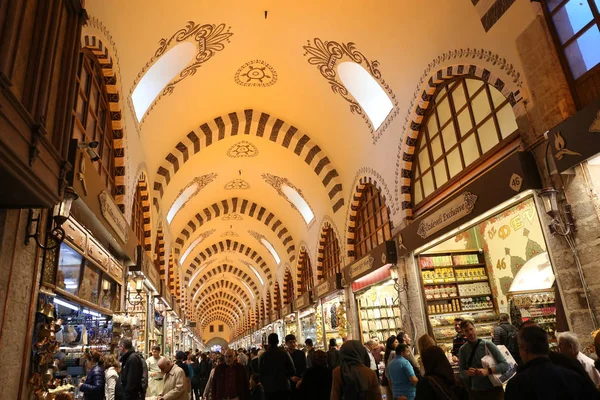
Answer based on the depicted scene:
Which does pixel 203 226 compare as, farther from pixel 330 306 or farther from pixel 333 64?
pixel 333 64

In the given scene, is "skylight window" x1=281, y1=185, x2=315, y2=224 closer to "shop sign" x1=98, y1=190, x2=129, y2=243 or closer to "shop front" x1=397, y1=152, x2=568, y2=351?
"shop front" x1=397, y1=152, x2=568, y2=351

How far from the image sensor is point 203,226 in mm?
16359

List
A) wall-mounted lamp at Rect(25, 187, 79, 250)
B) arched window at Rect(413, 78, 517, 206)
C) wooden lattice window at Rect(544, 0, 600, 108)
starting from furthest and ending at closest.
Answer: arched window at Rect(413, 78, 517, 206) → wooden lattice window at Rect(544, 0, 600, 108) → wall-mounted lamp at Rect(25, 187, 79, 250)

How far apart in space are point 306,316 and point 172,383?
33.5ft

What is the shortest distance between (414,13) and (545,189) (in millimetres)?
3112

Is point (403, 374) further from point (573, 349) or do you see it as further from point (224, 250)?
point (224, 250)

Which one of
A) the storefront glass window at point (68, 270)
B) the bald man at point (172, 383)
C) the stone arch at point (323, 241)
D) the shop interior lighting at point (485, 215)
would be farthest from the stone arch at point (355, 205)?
the storefront glass window at point (68, 270)

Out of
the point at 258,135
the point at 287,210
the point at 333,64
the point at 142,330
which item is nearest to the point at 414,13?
the point at 333,64

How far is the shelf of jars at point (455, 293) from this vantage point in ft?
21.8

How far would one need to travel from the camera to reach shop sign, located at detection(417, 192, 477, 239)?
4.99 m

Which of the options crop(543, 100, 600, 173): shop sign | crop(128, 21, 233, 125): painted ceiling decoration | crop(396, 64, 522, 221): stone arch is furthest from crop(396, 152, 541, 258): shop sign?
crop(128, 21, 233, 125): painted ceiling decoration

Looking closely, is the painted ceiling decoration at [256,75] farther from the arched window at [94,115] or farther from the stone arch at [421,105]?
the arched window at [94,115]

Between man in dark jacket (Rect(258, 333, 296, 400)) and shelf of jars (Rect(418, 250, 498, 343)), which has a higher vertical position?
shelf of jars (Rect(418, 250, 498, 343))

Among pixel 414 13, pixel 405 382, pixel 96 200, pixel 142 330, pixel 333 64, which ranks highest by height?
pixel 333 64
